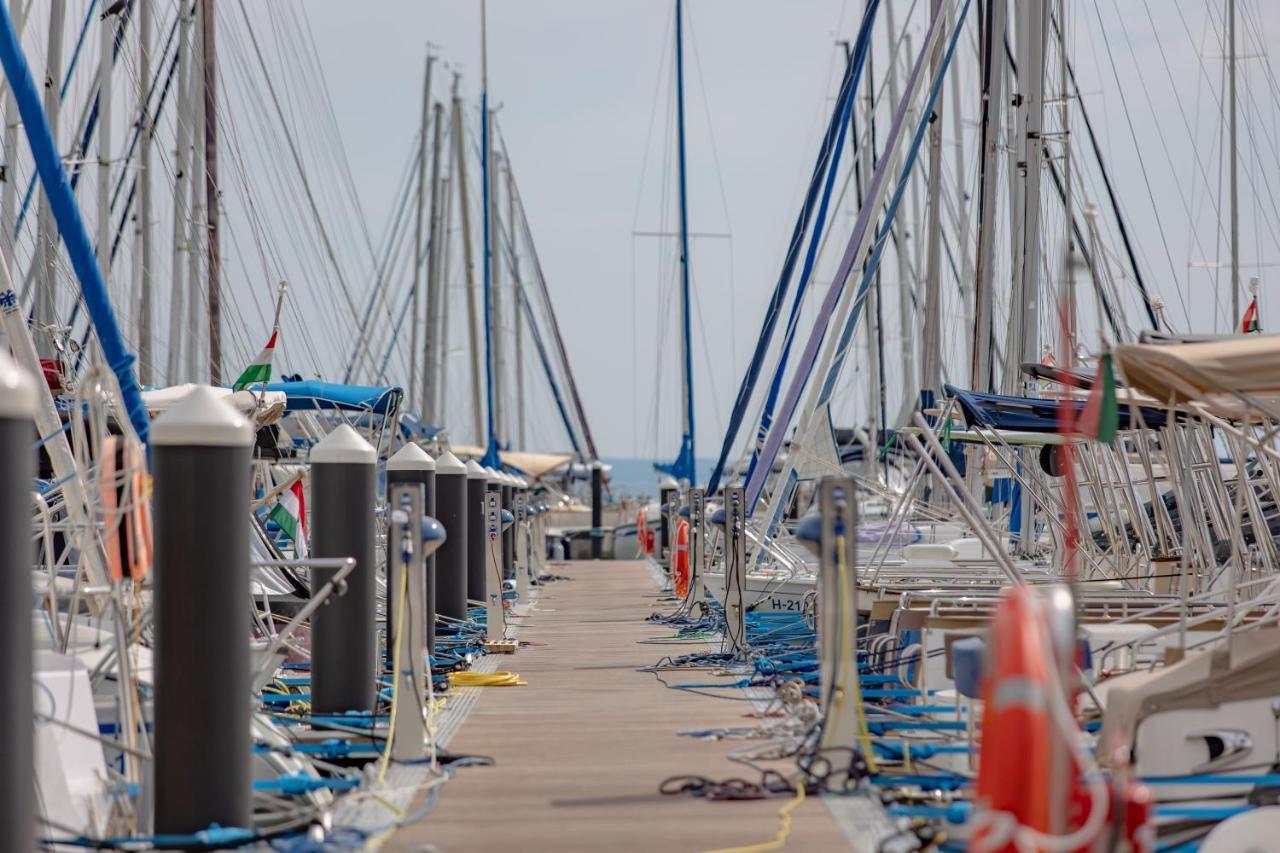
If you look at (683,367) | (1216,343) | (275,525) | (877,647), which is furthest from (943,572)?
(683,367)

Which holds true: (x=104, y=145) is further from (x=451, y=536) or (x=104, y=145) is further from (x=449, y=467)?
(x=451, y=536)

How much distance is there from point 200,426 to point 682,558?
1708cm

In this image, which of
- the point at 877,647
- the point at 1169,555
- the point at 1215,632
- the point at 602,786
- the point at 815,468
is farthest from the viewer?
the point at 815,468

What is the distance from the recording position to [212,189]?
81.9 ft

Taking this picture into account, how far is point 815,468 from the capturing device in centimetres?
2362

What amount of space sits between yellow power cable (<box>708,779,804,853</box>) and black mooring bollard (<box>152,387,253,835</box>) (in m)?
2.20

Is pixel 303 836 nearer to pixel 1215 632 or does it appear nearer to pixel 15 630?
pixel 15 630

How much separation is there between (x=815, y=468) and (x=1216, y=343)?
47.0 ft

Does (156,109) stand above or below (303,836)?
above

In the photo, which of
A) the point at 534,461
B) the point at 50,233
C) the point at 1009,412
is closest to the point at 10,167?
the point at 50,233

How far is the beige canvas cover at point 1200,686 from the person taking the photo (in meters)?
8.69

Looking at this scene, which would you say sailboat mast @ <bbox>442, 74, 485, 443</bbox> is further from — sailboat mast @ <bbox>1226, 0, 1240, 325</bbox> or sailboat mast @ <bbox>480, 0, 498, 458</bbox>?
sailboat mast @ <bbox>1226, 0, 1240, 325</bbox>

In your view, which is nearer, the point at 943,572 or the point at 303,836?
the point at 303,836

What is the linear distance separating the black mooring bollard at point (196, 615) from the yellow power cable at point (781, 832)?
2.20 m
